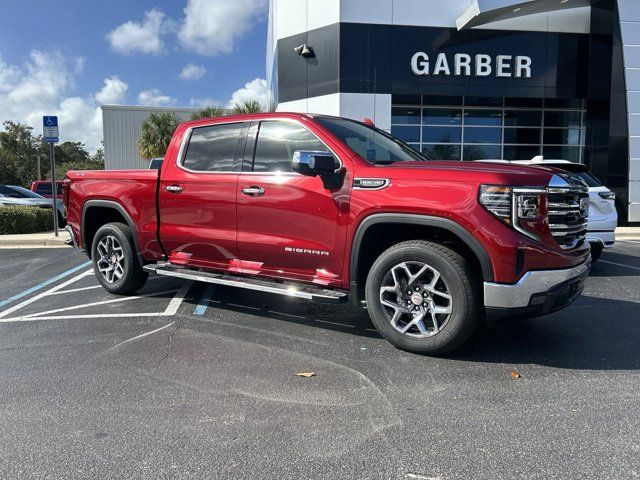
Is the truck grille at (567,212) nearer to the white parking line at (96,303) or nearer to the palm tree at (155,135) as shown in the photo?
→ the white parking line at (96,303)

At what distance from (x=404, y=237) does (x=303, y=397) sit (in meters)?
1.61

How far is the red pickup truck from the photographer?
3523 mm

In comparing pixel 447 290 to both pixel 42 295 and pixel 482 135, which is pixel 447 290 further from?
pixel 482 135

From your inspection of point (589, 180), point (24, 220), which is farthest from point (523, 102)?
point (24, 220)

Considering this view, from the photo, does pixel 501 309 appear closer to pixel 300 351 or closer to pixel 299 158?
pixel 300 351

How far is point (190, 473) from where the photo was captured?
245cm

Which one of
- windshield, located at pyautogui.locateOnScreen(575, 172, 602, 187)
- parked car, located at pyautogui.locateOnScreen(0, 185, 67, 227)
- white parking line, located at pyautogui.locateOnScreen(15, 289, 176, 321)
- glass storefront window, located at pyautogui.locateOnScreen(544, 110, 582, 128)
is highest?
glass storefront window, located at pyautogui.locateOnScreen(544, 110, 582, 128)

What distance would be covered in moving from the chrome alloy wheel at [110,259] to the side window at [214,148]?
148cm

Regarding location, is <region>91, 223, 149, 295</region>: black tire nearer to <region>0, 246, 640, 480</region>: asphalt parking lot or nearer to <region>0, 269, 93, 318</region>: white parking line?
<region>0, 246, 640, 480</region>: asphalt parking lot

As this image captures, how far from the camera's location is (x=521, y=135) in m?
18.9

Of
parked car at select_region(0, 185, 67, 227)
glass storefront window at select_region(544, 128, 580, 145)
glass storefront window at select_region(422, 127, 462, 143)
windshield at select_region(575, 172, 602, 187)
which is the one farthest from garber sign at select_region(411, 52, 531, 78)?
parked car at select_region(0, 185, 67, 227)

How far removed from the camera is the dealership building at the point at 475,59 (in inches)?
606

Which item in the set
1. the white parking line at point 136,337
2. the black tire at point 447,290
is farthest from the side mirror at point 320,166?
the white parking line at point 136,337

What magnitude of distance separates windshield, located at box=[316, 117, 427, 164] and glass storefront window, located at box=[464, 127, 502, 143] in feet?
47.6
